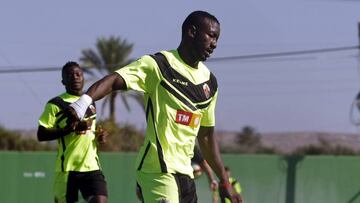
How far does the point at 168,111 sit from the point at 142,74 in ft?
1.22

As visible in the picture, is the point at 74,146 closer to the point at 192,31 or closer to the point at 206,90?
the point at 206,90

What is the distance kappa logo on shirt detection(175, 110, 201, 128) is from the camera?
6.89 metres

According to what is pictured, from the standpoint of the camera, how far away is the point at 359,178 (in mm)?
23984

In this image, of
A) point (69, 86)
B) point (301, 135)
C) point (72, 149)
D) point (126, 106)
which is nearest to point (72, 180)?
point (72, 149)

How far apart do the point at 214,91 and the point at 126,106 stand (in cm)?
3767


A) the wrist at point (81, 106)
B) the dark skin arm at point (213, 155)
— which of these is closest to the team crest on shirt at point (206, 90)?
the dark skin arm at point (213, 155)

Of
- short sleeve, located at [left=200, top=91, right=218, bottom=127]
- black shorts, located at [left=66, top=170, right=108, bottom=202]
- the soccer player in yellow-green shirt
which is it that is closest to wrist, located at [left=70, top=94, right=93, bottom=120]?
the soccer player in yellow-green shirt

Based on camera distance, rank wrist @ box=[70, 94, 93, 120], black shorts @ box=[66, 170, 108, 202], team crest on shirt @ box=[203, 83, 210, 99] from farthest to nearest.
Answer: black shorts @ box=[66, 170, 108, 202] → team crest on shirt @ box=[203, 83, 210, 99] → wrist @ box=[70, 94, 93, 120]

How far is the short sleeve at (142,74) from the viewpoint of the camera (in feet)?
21.1

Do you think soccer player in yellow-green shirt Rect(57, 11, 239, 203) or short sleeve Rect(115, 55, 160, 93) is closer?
short sleeve Rect(115, 55, 160, 93)

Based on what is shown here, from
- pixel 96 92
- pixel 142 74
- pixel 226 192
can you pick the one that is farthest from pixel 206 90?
pixel 96 92

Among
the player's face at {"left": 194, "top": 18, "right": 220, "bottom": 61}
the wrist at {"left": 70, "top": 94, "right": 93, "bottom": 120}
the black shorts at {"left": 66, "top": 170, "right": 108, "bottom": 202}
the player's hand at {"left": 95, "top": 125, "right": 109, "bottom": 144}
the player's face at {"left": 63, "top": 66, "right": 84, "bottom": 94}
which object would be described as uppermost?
the player's face at {"left": 63, "top": 66, "right": 84, "bottom": 94}

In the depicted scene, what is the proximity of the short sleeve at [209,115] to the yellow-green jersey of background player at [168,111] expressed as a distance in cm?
28

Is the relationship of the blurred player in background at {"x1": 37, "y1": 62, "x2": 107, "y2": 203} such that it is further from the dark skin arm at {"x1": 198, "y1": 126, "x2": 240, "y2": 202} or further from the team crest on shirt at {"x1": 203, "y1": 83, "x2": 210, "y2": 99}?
the team crest on shirt at {"x1": 203, "y1": 83, "x2": 210, "y2": 99}
